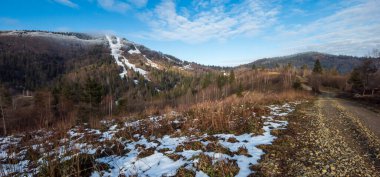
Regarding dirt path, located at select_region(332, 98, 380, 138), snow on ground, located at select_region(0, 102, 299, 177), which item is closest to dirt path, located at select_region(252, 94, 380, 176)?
dirt path, located at select_region(332, 98, 380, 138)

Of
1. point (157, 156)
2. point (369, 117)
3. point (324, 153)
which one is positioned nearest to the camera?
point (324, 153)

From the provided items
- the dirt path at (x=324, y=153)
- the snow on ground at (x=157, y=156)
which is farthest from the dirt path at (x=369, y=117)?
the snow on ground at (x=157, y=156)

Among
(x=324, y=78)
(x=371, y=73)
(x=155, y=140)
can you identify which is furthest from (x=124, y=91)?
(x=155, y=140)

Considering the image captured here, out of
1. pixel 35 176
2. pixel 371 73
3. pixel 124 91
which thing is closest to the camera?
pixel 35 176

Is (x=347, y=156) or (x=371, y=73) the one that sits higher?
(x=371, y=73)

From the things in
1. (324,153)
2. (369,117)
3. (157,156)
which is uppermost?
(324,153)

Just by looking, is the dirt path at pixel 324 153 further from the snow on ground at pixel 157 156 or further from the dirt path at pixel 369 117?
the snow on ground at pixel 157 156

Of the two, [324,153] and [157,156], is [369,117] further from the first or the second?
[157,156]

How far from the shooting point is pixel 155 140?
10.2 meters

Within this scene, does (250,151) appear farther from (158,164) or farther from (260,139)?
(158,164)

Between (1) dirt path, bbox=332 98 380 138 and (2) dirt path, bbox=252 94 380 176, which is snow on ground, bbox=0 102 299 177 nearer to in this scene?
(2) dirt path, bbox=252 94 380 176

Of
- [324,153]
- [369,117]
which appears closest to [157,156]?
[324,153]

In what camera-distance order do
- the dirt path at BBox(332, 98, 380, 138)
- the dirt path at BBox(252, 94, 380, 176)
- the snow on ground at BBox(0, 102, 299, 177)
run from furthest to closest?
the dirt path at BBox(332, 98, 380, 138)
the dirt path at BBox(252, 94, 380, 176)
the snow on ground at BBox(0, 102, 299, 177)

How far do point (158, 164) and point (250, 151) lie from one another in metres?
3.59
